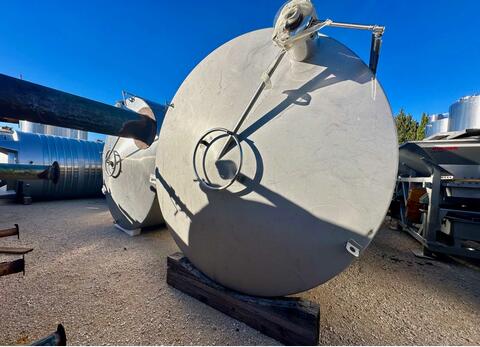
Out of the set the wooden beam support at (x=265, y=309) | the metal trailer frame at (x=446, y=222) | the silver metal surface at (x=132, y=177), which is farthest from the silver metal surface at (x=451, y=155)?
the silver metal surface at (x=132, y=177)

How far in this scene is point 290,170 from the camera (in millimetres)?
1327

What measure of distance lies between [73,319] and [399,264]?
11.2ft

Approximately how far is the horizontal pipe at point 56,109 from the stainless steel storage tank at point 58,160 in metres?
4.51

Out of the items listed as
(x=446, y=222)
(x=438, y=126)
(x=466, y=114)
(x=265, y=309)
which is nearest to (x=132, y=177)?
(x=265, y=309)

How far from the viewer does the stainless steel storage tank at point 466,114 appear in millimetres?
7043

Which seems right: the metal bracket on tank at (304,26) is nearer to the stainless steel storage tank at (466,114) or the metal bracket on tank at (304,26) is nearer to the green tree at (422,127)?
the stainless steel storage tank at (466,114)

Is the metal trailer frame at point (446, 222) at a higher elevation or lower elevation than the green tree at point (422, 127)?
lower

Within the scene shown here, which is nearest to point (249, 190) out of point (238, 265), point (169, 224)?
point (238, 265)

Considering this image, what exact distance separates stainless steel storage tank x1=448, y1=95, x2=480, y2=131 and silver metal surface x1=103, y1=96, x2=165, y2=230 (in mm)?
9651

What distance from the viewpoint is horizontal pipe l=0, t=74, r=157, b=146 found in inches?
56.0

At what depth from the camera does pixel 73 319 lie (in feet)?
5.16

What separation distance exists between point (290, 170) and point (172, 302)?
1479 millimetres

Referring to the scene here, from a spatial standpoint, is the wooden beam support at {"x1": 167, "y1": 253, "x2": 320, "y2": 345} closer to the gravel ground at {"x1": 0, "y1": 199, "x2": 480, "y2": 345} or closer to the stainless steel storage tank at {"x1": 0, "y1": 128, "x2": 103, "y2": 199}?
the gravel ground at {"x1": 0, "y1": 199, "x2": 480, "y2": 345}

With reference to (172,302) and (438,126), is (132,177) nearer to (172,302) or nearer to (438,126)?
(172,302)
